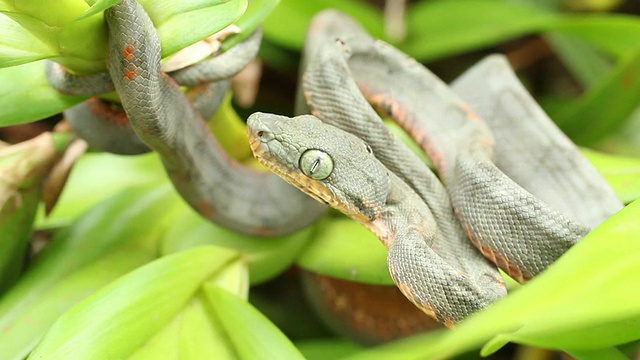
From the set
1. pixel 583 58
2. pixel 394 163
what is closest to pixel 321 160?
pixel 394 163

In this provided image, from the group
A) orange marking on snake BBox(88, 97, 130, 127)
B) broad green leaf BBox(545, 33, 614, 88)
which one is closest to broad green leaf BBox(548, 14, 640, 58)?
broad green leaf BBox(545, 33, 614, 88)

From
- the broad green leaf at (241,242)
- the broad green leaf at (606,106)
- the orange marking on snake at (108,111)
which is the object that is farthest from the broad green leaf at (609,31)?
the orange marking on snake at (108,111)

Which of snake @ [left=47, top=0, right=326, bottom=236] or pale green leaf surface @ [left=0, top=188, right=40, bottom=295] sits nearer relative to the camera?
snake @ [left=47, top=0, right=326, bottom=236]

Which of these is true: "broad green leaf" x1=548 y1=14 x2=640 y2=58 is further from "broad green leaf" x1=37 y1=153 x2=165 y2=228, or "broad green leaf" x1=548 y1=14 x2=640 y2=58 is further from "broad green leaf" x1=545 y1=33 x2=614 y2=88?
"broad green leaf" x1=37 y1=153 x2=165 y2=228

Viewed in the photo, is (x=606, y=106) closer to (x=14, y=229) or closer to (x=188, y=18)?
(x=188, y=18)

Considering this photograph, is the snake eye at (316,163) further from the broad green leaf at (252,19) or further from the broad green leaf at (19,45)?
the broad green leaf at (19,45)
